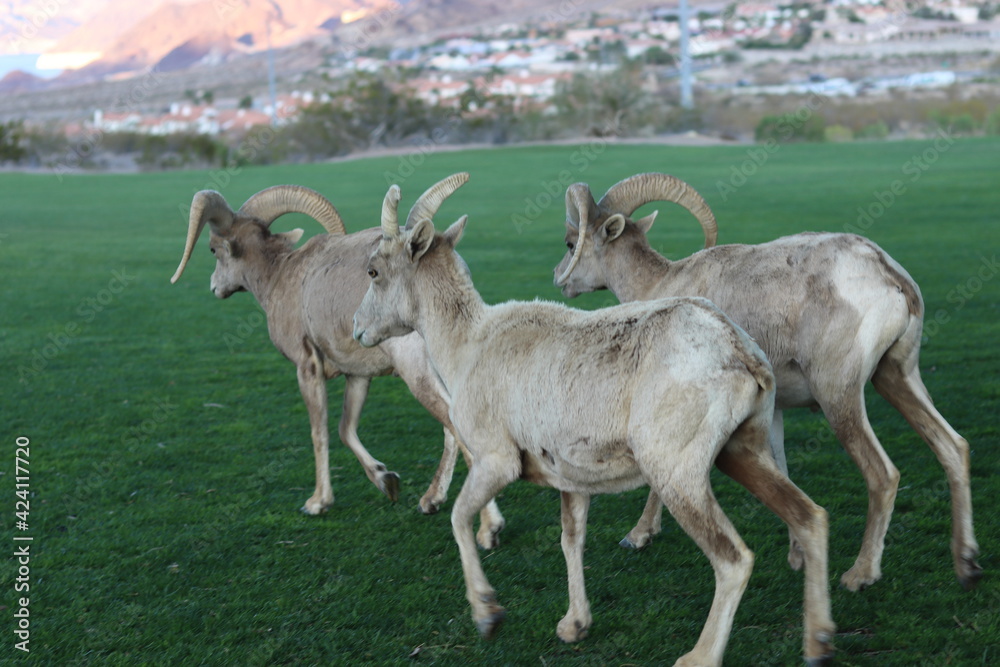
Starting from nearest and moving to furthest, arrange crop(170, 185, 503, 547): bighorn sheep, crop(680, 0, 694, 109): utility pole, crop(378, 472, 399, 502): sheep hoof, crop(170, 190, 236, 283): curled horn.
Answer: crop(170, 185, 503, 547): bighorn sheep < crop(378, 472, 399, 502): sheep hoof < crop(170, 190, 236, 283): curled horn < crop(680, 0, 694, 109): utility pole

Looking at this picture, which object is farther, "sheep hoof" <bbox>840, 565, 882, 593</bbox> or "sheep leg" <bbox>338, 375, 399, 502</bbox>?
"sheep leg" <bbox>338, 375, 399, 502</bbox>

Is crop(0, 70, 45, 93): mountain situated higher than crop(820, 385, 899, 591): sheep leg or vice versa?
crop(820, 385, 899, 591): sheep leg

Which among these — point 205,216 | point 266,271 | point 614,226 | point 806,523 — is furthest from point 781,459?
point 205,216

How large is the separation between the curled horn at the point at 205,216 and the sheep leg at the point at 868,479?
4.00 meters

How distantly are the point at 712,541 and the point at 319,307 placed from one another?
333cm

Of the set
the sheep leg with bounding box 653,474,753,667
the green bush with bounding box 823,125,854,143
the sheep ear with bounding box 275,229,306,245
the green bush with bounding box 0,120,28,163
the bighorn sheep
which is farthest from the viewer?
the green bush with bounding box 0,120,28,163

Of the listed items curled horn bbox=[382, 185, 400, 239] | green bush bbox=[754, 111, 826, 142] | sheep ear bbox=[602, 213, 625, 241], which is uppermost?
curled horn bbox=[382, 185, 400, 239]

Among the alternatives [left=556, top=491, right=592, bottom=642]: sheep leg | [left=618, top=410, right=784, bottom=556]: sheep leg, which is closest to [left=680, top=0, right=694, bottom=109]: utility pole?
[left=618, top=410, right=784, bottom=556]: sheep leg

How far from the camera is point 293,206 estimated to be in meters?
7.07

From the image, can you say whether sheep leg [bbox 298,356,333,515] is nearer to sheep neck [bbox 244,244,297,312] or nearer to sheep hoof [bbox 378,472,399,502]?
sheep hoof [bbox 378,472,399,502]

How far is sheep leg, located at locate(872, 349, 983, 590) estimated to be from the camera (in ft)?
15.8

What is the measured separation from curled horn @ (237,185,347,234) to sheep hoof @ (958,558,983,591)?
171 inches

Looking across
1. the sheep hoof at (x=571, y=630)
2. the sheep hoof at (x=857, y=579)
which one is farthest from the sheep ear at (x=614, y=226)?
the sheep hoof at (x=571, y=630)

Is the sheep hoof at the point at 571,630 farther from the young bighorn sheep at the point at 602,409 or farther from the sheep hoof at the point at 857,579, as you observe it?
the sheep hoof at the point at 857,579
